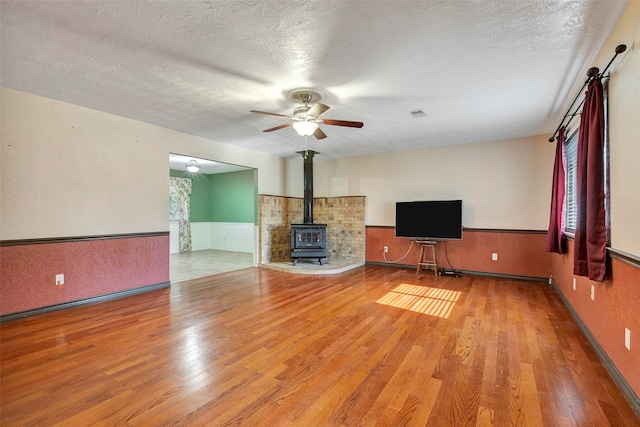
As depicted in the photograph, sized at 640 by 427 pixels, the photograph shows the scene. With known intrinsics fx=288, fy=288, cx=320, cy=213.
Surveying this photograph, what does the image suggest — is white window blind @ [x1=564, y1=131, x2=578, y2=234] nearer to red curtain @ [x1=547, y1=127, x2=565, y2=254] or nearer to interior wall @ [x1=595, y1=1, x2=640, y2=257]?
red curtain @ [x1=547, y1=127, x2=565, y2=254]

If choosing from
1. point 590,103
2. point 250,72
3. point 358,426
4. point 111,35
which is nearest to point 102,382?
point 358,426

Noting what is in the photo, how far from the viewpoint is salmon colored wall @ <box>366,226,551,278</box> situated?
484 centimetres

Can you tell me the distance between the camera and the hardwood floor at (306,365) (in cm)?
164

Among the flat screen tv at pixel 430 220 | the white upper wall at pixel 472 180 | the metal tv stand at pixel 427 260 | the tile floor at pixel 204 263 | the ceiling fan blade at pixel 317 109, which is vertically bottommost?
the tile floor at pixel 204 263

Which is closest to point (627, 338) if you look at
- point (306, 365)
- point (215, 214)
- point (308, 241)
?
point (306, 365)

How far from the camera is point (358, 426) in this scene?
5.06 ft

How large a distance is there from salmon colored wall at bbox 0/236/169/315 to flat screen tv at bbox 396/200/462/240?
420 centimetres

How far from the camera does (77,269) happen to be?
11.6 feet

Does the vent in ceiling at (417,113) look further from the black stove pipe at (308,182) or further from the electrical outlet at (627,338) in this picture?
the electrical outlet at (627,338)

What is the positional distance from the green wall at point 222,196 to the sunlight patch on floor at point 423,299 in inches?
207

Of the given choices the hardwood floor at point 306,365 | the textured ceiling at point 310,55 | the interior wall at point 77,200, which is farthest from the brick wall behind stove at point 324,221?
the textured ceiling at point 310,55

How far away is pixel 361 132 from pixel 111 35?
3324 mm

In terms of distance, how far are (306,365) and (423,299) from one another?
87.7 inches

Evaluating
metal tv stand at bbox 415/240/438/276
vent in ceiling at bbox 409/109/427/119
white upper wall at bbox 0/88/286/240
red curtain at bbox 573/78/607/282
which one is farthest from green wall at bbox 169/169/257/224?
red curtain at bbox 573/78/607/282
